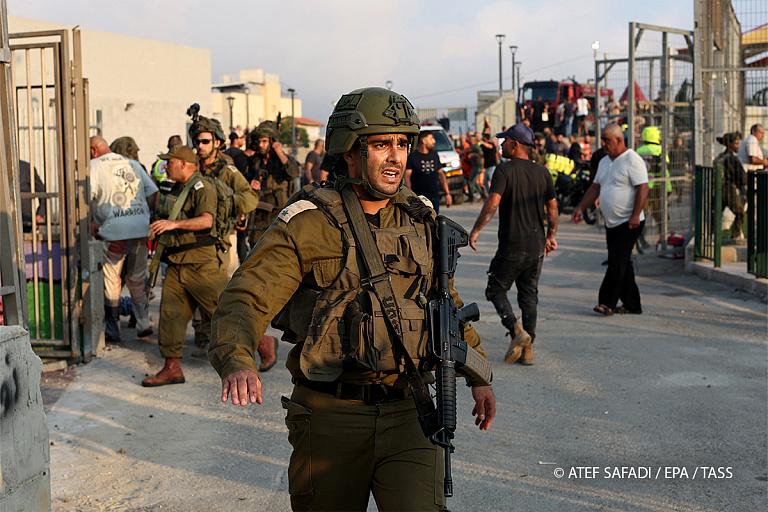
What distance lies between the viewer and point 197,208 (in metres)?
6.80

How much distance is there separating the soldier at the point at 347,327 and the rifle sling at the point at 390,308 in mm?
19

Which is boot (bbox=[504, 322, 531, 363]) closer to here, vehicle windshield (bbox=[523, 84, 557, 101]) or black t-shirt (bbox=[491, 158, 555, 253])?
black t-shirt (bbox=[491, 158, 555, 253])

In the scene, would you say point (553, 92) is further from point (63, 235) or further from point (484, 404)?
point (484, 404)

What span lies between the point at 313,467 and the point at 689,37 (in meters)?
11.3

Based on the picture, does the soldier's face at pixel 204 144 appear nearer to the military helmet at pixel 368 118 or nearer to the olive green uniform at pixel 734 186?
the military helmet at pixel 368 118

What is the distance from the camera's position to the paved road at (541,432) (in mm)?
4480

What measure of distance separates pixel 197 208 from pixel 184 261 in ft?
1.40

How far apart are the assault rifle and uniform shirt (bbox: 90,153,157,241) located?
5.72m

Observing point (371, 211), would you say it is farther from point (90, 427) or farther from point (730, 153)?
point (730, 153)

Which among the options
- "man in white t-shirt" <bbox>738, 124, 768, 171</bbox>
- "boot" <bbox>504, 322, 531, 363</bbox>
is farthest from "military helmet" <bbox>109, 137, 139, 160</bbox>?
"man in white t-shirt" <bbox>738, 124, 768, 171</bbox>

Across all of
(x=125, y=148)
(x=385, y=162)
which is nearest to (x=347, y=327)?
(x=385, y=162)

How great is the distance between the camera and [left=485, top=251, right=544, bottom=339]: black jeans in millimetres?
7281

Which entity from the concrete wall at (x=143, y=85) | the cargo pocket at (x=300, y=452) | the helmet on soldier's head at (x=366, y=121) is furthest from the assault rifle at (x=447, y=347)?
the concrete wall at (x=143, y=85)

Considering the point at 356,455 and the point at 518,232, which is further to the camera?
the point at 518,232
